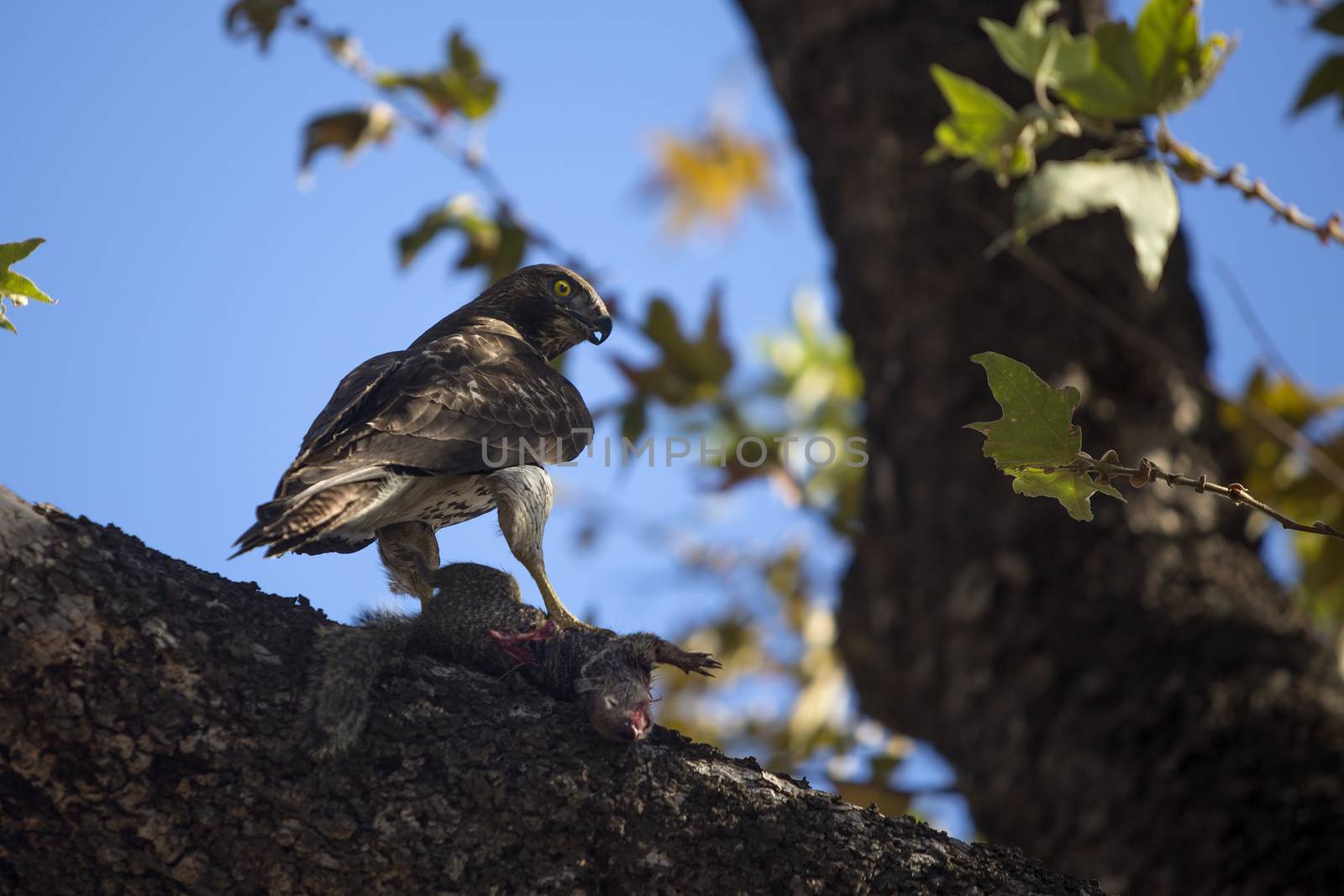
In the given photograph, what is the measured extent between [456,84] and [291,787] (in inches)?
161

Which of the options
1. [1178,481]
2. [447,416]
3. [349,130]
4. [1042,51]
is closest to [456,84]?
[349,130]

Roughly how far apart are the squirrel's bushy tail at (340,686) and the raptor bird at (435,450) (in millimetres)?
368

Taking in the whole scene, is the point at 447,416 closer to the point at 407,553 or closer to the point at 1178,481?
the point at 407,553

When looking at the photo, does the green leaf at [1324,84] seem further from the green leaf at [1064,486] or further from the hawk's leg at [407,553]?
the hawk's leg at [407,553]

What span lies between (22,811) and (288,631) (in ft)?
2.32

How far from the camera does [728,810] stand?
3.02 m

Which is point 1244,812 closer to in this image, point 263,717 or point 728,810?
point 728,810

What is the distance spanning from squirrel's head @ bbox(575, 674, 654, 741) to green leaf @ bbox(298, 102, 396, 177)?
159 inches

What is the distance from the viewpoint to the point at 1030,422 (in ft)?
8.32

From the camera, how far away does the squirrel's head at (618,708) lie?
10.1 ft

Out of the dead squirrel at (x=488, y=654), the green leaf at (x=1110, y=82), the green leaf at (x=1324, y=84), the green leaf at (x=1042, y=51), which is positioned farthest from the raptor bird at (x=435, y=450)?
the green leaf at (x=1324, y=84)

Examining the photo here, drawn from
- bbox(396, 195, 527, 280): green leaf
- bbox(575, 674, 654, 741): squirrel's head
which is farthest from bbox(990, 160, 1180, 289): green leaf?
bbox(396, 195, 527, 280): green leaf

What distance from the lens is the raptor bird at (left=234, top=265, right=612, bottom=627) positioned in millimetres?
3711

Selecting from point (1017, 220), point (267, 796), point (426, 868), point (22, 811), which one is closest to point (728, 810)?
point (426, 868)
